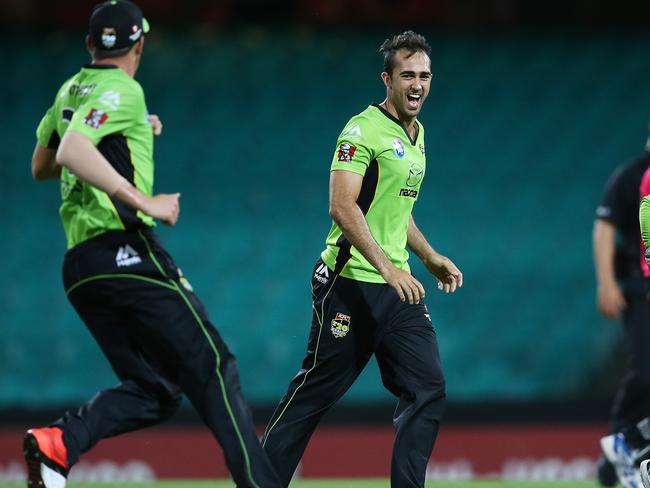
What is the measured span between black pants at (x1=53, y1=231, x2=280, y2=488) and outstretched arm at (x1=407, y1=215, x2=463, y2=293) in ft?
3.86

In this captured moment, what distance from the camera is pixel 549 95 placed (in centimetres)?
1259

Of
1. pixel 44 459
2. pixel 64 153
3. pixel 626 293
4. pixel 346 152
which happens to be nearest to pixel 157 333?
pixel 44 459

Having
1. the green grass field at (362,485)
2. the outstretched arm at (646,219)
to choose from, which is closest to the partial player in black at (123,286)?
the outstretched arm at (646,219)

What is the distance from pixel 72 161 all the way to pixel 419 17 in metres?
9.21

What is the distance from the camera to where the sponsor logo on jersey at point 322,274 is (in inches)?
203

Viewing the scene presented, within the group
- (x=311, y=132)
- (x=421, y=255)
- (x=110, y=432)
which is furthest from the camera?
(x=311, y=132)

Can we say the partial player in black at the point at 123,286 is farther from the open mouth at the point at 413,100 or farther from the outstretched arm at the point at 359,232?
the open mouth at the point at 413,100

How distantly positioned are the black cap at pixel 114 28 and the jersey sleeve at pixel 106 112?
0.22 meters

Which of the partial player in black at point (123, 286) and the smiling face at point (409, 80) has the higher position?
the smiling face at point (409, 80)

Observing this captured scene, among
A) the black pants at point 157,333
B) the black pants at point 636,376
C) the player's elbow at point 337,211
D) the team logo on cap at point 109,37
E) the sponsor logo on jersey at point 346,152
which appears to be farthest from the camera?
the black pants at point 636,376

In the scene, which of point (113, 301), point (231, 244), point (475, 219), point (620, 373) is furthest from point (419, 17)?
point (113, 301)

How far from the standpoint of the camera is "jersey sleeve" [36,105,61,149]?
4766 mm

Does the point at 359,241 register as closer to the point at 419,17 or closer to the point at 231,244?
the point at 231,244

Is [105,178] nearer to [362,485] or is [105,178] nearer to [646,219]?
[646,219]
